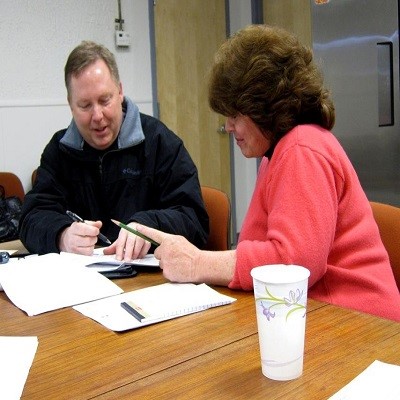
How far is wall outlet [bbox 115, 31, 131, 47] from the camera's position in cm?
402

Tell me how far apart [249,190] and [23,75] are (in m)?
2.18

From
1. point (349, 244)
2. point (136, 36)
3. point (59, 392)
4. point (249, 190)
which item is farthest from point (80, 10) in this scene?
point (59, 392)

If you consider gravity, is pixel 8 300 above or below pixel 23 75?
Result: below

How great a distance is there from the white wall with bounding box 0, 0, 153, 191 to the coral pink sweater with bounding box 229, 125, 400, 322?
256 cm

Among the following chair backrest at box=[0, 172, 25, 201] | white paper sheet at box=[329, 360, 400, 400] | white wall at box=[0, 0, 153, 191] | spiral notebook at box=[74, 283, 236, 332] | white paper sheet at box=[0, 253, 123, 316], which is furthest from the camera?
white wall at box=[0, 0, 153, 191]

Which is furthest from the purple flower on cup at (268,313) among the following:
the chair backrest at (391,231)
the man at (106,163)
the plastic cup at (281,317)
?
the man at (106,163)

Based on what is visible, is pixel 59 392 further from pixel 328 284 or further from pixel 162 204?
pixel 162 204

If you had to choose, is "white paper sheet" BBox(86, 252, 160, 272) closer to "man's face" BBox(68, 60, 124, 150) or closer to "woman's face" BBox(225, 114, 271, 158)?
"woman's face" BBox(225, 114, 271, 158)

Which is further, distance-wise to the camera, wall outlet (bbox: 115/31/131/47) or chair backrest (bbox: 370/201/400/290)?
wall outlet (bbox: 115/31/131/47)

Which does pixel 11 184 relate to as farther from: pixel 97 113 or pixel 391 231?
pixel 391 231

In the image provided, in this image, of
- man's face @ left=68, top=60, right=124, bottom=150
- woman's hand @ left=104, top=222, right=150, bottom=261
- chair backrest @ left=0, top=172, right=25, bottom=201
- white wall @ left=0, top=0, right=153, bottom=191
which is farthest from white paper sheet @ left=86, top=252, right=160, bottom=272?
white wall @ left=0, top=0, right=153, bottom=191

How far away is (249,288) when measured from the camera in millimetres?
1340

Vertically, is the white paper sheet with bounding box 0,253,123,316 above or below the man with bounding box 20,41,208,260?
below

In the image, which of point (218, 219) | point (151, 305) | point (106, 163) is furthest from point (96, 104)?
point (151, 305)
